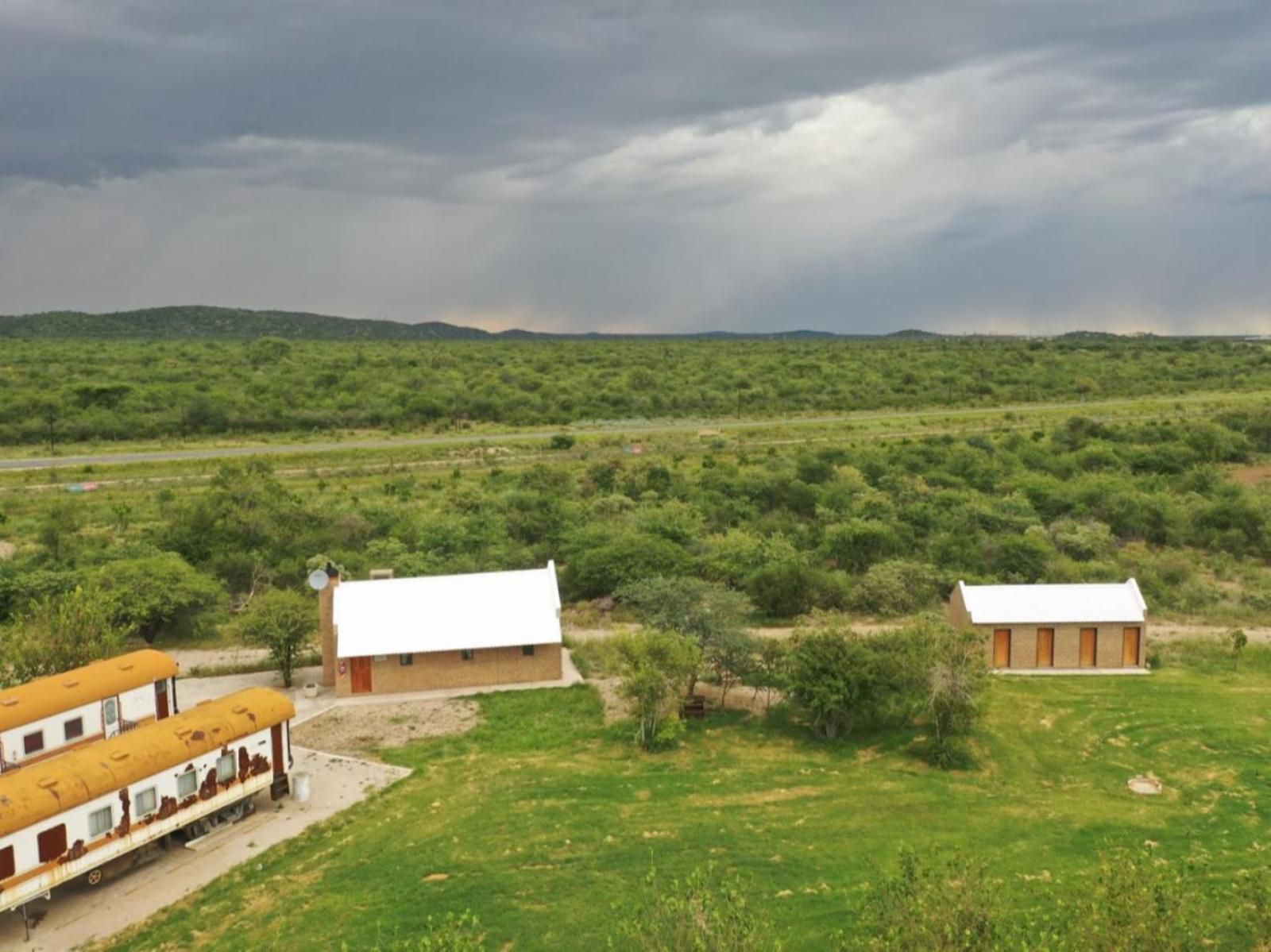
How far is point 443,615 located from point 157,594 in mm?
11740

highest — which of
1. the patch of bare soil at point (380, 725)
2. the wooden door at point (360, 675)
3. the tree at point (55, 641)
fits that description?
the tree at point (55, 641)

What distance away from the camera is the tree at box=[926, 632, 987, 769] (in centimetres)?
2477

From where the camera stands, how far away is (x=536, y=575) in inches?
1314

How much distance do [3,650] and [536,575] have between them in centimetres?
1561

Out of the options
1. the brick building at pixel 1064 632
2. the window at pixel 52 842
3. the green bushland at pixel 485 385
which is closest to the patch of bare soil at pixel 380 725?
the window at pixel 52 842

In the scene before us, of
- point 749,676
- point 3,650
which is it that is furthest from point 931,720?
point 3,650

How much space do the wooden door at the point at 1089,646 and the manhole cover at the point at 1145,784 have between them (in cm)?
815

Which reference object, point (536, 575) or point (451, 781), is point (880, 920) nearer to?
point (451, 781)

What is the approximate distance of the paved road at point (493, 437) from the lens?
72750 mm

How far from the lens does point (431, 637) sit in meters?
30.8

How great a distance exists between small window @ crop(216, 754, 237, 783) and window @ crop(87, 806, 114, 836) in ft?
8.32

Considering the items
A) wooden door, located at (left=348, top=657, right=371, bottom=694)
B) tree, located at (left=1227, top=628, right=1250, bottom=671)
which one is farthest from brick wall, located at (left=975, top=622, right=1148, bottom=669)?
wooden door, located at (left=348, top=657, right=371, bottom=694)

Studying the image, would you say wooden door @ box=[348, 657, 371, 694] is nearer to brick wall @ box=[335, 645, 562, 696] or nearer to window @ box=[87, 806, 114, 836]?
brick wall @ box=[335, 645, 562, 696]

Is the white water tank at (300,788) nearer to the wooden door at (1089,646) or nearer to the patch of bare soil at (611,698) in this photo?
the patch of bare soil at (611,698)
